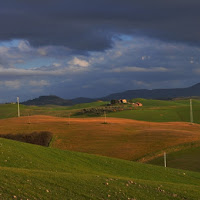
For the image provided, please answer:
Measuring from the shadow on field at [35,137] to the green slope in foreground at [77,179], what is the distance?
24461 mm

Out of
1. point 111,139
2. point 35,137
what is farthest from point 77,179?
point 35,137

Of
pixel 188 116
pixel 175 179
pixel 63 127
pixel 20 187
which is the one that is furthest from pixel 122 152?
pixel 188 116

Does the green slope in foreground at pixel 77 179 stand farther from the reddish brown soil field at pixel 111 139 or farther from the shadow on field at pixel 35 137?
the shadow on field at pixel 35 137

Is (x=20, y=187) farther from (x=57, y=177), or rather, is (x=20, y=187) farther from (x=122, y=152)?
(x=122, y=152)

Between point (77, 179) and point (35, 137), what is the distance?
4314cm

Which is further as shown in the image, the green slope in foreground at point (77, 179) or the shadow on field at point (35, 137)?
the shadow on field at point (35, 137)

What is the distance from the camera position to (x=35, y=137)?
6206 cm

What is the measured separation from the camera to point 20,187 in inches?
662

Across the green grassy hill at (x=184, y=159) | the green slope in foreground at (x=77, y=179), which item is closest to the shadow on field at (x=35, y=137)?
the green grassy hill at (x=184, y=159)

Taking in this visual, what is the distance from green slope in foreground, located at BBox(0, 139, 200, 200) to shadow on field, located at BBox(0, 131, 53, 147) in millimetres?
24461

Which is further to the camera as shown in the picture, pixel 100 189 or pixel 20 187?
pixel 100 189

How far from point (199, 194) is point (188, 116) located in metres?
94.9

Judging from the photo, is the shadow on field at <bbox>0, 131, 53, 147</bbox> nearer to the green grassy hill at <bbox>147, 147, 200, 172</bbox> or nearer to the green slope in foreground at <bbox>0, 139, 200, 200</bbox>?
the green grassy hill at <bbox>147, 147, 200, 172</bbox>

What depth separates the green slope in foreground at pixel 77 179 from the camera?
1712cm
